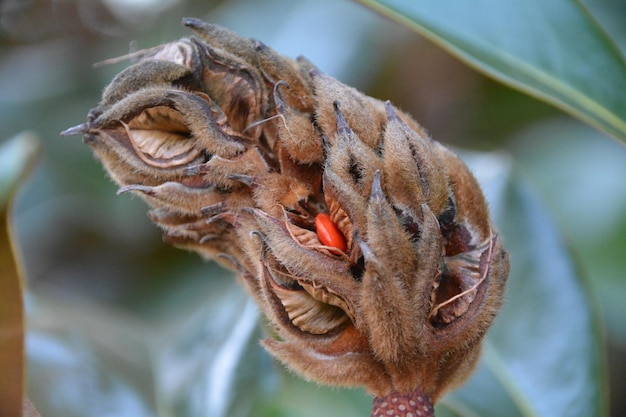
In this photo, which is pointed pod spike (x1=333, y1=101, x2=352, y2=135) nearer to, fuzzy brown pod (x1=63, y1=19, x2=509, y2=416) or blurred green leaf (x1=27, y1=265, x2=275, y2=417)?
fuzzy brown pod (x1=63, y1=19, x2=509, y2=416)

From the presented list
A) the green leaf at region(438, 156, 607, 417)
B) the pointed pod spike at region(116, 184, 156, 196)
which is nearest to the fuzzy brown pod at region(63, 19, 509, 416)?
the pointed pod spike at region(116, 184, 156, 196)

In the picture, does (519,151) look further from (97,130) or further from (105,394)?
(97,130)

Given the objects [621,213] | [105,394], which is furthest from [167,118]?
[621,213]

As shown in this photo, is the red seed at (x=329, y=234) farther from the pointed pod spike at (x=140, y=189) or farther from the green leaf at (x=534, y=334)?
the green leaf at (x=534, y=334)

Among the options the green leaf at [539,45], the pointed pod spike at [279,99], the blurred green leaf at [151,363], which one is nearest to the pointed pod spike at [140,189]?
the pointed pod spike at [279,99]

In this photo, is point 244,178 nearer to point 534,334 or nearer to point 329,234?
point 329,234

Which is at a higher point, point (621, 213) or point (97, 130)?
point (97, 130)

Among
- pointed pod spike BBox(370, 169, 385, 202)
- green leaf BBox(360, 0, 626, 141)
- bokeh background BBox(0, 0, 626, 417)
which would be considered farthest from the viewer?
bokeh background BBox(0, 0, 626, 417)
